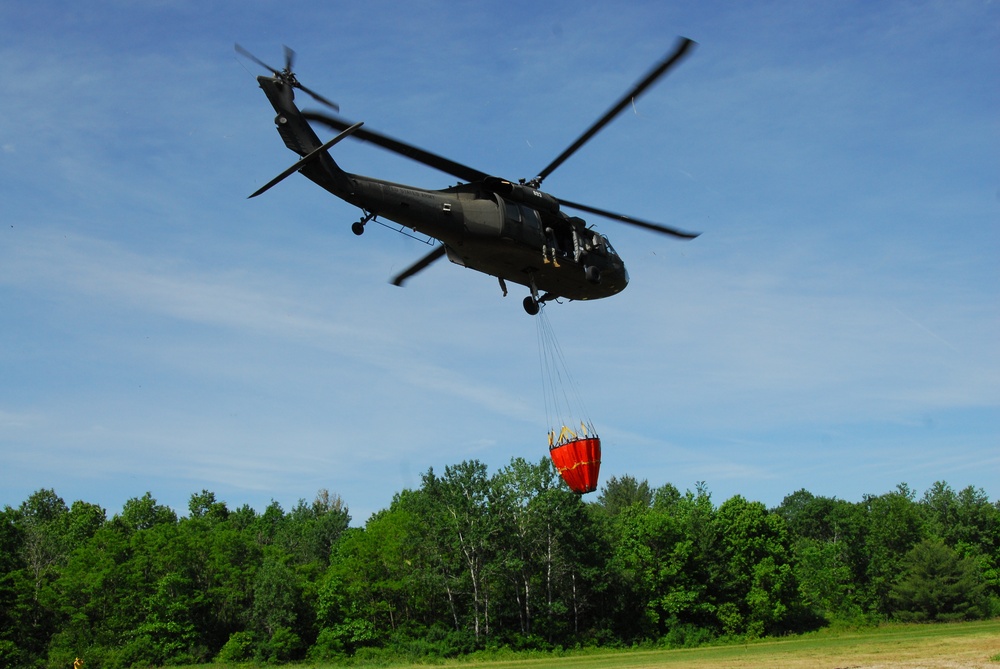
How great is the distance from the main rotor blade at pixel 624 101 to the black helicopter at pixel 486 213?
2 centimetres

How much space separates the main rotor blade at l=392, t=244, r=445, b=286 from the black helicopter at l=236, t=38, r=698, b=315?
31mm

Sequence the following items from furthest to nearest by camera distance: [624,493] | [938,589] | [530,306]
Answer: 1. [624,493]
2. [938,589]
3. [530,306]

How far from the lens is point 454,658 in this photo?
60531 mm

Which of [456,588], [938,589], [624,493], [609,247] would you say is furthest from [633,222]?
[624,493]

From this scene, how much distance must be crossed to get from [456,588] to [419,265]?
45.4m

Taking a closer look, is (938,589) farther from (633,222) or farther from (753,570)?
(633,222)

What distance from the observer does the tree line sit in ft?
210

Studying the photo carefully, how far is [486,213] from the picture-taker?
896 inches

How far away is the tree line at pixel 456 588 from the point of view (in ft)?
210

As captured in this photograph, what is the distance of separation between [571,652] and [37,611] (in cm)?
4253

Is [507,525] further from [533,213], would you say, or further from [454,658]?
[533,213]

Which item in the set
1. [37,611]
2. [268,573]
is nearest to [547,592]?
[268,573]

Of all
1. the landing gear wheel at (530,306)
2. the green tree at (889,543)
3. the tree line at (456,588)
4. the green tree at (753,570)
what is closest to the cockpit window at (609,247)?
the landing gear wheel at (530,306)

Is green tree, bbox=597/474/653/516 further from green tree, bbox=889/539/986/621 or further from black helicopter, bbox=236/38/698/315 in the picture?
black helicopter, bbox=236/38/698/315
